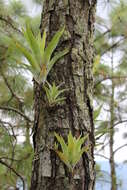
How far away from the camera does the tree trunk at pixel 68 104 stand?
358 mm

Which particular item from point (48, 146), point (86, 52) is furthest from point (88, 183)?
point (86, 52)

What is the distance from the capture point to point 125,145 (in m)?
2.21

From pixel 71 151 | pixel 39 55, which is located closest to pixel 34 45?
pixel 39 55

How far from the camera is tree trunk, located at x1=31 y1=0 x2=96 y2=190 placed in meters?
0.36

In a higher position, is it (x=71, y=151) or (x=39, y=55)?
(x=39, y=55)

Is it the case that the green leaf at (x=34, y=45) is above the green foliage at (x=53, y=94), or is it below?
above

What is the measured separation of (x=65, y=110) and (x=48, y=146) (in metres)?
0.05

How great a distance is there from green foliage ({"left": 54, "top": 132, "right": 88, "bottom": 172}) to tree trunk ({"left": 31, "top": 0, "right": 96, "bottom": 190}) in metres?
0.01

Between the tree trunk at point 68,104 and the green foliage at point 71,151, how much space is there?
0.01 m

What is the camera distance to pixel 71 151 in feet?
1.12

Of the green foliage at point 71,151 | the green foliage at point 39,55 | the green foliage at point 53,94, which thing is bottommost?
the green foliage at point 71,151

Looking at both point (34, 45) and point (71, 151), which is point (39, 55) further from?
point (71, 151)

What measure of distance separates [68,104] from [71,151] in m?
0.07

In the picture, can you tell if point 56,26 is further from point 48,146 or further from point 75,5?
point 48,146
